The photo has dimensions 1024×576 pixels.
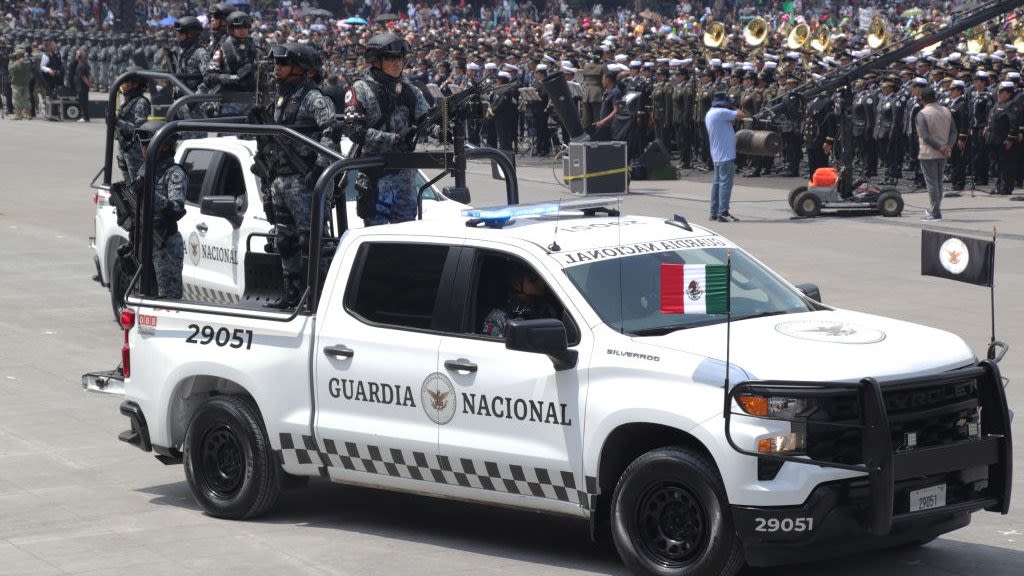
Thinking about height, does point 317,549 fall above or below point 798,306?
below

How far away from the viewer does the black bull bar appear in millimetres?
6848

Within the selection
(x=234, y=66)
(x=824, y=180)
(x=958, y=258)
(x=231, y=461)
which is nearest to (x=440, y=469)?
(x=231, y=461)

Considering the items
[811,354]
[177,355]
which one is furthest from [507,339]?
[177,355]

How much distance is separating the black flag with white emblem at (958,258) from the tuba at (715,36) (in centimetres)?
2749

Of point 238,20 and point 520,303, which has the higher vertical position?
point 238,20

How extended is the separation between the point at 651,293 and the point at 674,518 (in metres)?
1.19

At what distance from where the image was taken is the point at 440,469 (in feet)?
26.4

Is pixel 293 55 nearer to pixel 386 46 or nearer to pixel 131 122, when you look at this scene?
pixel 386 46

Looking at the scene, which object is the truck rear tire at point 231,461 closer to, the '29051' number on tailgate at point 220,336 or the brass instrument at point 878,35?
the '29051' number on tailgate at point 220,336

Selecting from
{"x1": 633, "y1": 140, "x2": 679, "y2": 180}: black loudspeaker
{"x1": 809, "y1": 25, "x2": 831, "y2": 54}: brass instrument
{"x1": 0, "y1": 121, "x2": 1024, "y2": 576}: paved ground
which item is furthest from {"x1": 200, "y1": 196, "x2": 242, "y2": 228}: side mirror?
{"x1": 809, "y1": 25, "x2": 831, "y2": 54}: brass instrument

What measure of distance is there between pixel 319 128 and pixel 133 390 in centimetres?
204

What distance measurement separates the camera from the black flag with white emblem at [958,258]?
7805mm

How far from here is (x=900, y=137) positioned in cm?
2792

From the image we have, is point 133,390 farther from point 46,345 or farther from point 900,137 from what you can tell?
point 900,137
